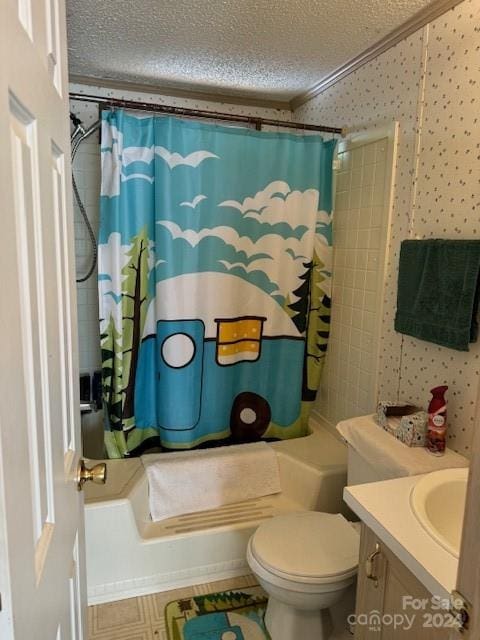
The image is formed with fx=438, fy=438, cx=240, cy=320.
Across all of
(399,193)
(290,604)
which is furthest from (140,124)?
(290,604)

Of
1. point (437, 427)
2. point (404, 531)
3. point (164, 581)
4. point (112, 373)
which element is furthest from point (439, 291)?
point (164, 581)

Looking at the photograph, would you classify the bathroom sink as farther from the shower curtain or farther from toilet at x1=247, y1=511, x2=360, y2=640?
the shower curtain

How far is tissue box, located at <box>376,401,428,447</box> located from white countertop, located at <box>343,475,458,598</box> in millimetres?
296

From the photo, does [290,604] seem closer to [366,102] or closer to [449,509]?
[449,509]

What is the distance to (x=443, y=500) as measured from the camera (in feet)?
3.85

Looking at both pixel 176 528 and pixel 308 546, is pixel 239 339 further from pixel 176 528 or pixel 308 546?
pixel 308 546

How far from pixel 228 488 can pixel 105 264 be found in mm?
1192

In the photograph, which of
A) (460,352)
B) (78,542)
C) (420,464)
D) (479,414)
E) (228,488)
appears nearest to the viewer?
(479,414)

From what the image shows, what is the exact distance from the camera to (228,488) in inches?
81.7

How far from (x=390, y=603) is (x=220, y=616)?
0.93m

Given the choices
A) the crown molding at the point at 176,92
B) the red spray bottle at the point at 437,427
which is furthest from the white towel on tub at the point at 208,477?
the crown molding at the point at 176,92

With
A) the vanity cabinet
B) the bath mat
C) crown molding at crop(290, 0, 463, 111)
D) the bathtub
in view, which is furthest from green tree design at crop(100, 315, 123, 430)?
crown molding at crop(290, 0, 463, 111)

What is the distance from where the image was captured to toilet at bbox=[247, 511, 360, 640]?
1.42 metres

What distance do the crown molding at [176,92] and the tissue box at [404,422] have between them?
1.92 m
